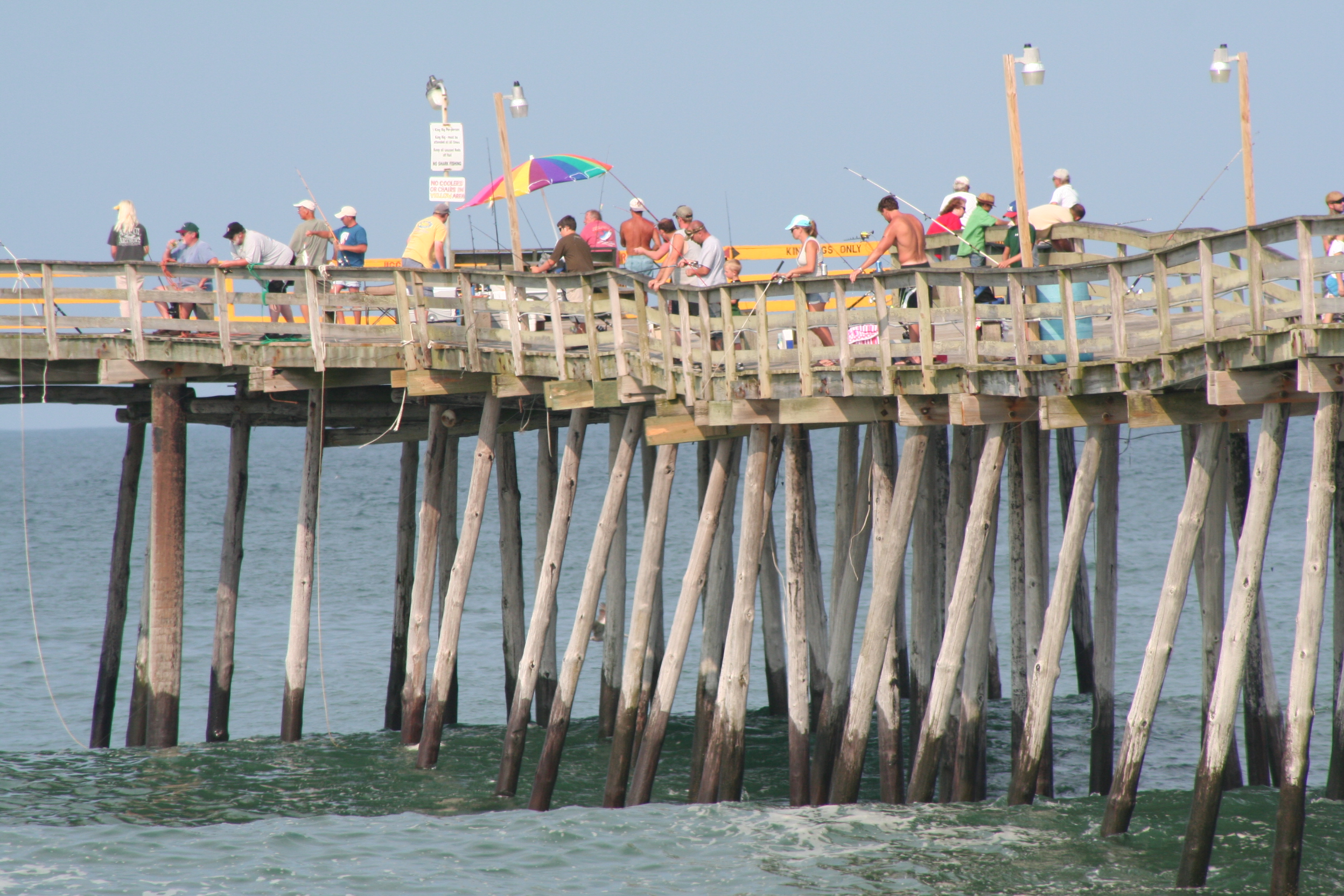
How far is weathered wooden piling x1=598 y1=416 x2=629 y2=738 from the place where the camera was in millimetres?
17391

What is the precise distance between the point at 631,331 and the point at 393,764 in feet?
17.8

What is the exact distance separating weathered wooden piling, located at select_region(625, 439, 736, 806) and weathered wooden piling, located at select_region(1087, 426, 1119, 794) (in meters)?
2.62

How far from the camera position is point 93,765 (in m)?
16.5

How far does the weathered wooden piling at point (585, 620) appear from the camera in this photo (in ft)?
46.0

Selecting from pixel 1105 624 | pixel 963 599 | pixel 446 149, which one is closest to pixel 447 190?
pixel 446 149

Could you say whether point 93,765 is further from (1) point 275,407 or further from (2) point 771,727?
(2) point 771,727

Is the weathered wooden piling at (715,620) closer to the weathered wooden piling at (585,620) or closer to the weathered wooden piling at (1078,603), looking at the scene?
the weathered wooden piling at (585,620)

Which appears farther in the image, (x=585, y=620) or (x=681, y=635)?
(x=585, y=620)

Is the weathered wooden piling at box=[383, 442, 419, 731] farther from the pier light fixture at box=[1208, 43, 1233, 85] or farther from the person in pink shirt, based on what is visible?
the pier light fixture at box=[1208, 43, 1233, 85]

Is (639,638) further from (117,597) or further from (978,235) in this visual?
(117,597)

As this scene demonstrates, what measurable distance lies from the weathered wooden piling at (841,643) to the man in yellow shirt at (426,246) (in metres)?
5.79

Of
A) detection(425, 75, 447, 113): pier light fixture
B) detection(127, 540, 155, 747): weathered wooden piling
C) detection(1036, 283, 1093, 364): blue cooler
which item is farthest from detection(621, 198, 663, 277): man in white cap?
detection(127, 540, 155, 747): weathered wooden piling

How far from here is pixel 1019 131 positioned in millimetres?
12266

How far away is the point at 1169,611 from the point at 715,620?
542 cm
